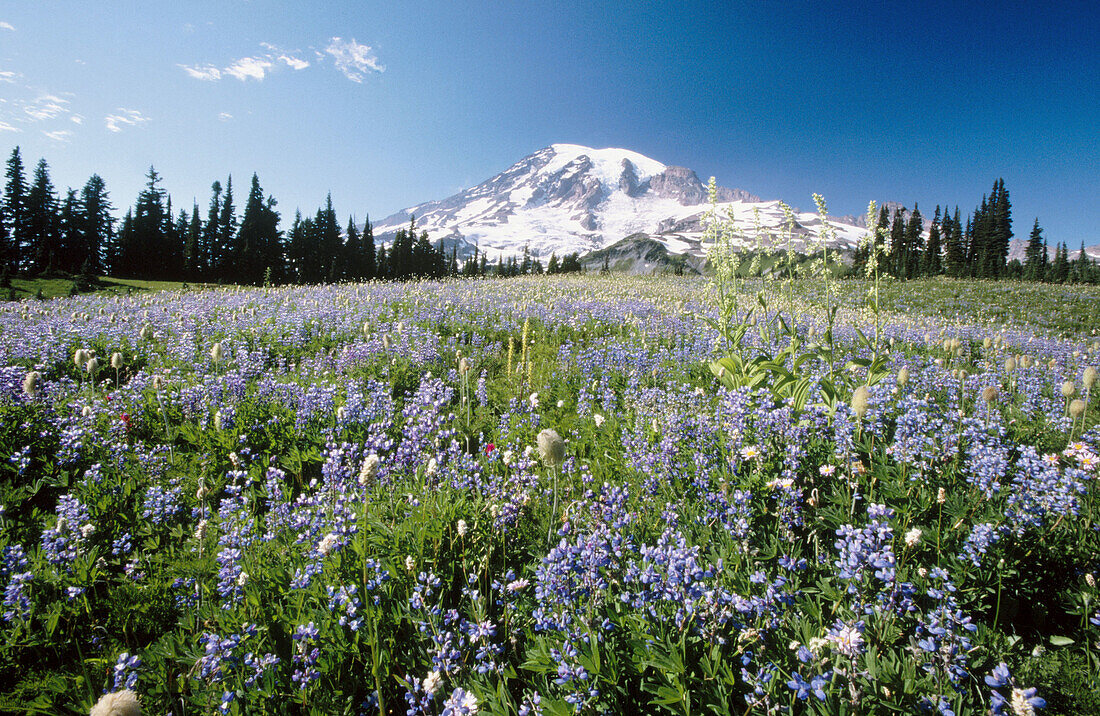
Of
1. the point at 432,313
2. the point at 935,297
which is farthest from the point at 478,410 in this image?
the point at 935,297

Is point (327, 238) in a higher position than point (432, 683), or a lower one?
higher

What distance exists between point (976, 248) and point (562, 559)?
105259mm

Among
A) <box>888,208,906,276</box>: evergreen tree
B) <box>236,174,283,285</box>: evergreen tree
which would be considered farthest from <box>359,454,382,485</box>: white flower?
<box>888,208,906,276</box>: evergreen tree

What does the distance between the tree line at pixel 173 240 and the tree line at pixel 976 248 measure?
57489 mm

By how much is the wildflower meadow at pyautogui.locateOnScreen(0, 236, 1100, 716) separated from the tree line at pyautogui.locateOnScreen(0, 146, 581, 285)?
51.2 m

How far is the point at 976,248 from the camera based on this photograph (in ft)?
250

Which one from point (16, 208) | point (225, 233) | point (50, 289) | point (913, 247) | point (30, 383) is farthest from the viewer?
point (913, 247)

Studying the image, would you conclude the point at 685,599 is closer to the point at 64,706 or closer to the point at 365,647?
the point at 365,647

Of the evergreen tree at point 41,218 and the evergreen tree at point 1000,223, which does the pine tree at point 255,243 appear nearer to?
the evergreen tree at point 41,218

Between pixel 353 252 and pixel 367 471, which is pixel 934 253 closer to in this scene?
pixel 353 252

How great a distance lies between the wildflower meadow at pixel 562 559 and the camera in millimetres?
1888

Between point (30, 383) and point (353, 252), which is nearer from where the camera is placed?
point (30, 383)

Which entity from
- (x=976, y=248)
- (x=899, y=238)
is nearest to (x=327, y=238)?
(x=899, y=238)

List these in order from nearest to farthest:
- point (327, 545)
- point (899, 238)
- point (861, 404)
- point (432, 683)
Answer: point (432, 683) < point (327, 545) < point (861, 404) < point (899, 238)
